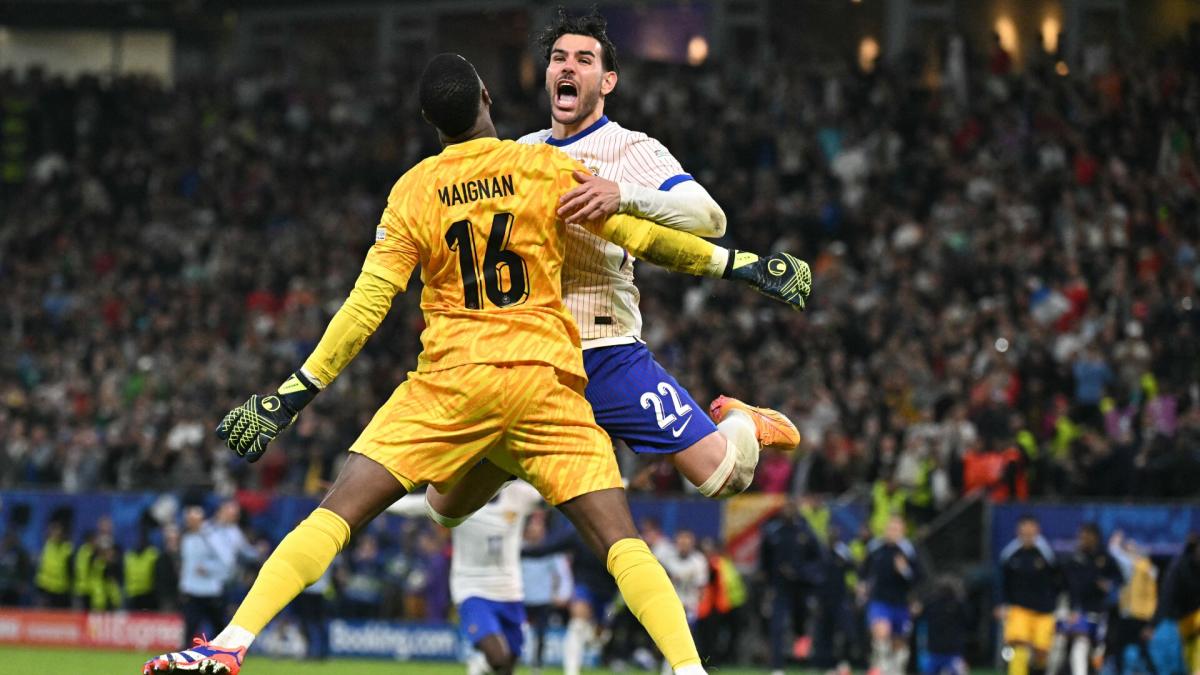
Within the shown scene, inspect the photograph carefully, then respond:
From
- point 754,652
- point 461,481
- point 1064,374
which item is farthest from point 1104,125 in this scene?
point 461,481

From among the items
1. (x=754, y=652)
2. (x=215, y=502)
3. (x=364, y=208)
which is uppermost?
(x=364, y=208)

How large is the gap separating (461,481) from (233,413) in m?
1.13

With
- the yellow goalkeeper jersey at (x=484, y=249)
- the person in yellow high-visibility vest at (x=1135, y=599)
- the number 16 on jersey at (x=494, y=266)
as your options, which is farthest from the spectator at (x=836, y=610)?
the number 16 on jersey at (x=494, y=266)

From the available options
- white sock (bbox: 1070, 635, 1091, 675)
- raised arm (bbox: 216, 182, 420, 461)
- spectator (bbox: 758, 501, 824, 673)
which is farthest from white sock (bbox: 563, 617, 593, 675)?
raised arm (bbox: 216, 182, 420, 461)

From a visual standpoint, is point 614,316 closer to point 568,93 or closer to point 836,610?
point 568,93

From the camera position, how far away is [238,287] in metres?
29.3

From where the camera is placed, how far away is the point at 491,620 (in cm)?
1326

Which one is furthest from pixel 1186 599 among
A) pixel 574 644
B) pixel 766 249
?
pixel 766 249

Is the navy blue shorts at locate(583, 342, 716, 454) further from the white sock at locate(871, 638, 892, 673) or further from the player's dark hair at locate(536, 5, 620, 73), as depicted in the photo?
the white sock at locate(871, 638, 892, 673)

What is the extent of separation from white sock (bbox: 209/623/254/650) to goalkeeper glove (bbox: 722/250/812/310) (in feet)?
7.42

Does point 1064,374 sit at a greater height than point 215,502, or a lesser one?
greater

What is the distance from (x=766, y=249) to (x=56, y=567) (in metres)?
10.7

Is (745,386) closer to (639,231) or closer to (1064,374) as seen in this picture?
(1064,374)

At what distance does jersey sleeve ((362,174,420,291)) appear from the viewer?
6848 mm
